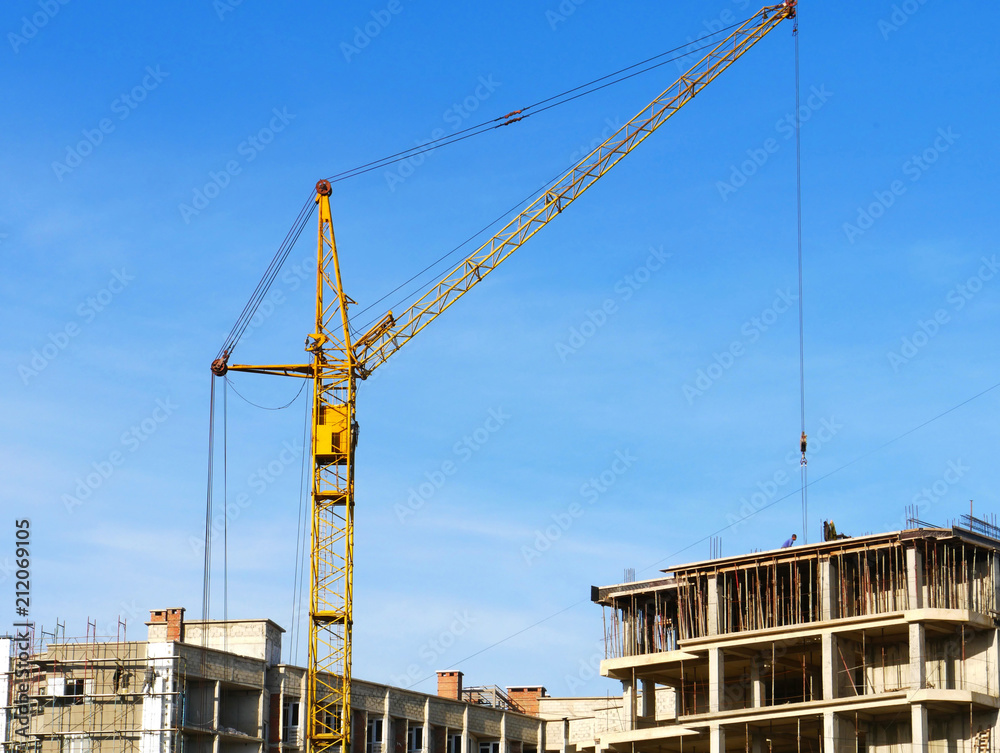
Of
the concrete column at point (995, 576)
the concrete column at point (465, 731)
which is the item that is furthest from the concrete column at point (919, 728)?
the concrete column at point (465, 731)

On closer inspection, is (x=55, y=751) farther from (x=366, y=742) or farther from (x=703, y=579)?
(x=703, y=579)

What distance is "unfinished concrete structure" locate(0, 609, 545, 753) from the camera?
83.5 metres

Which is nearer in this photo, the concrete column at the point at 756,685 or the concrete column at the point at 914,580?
the concrete column at the point at 914,580

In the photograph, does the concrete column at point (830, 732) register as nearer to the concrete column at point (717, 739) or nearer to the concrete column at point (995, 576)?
the concrete column at point (717, 739)

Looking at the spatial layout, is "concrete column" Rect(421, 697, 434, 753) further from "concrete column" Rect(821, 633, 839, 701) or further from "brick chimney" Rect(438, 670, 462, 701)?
"concrete column" Rect(821, 633, 839, 701)

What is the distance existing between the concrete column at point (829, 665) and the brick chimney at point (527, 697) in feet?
89.3

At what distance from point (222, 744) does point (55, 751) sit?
7.99 meters

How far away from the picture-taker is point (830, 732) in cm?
8088

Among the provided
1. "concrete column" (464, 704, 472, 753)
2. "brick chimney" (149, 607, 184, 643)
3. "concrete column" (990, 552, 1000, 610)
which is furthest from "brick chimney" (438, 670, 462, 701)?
"concrete column" (990, 552, 1000, 610)

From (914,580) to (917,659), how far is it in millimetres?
3780

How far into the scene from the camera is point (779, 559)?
8594 centimetres

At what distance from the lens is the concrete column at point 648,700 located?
307 feet

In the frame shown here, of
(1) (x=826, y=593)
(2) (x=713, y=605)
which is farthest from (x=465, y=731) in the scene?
(1) (x=826, y=593)

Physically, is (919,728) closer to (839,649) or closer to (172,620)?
(839,649)
